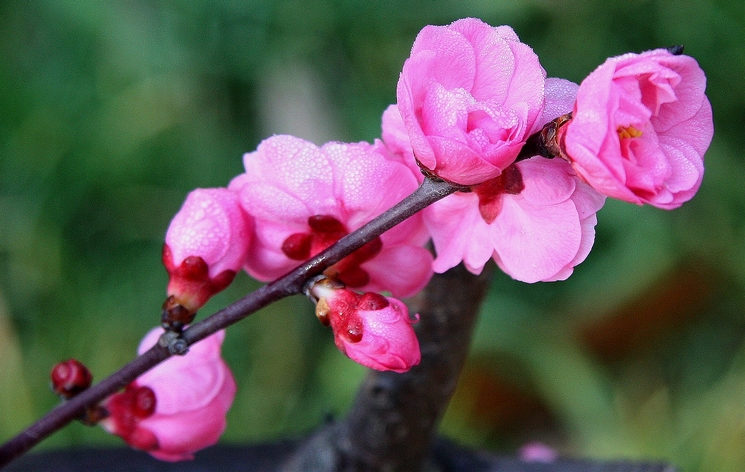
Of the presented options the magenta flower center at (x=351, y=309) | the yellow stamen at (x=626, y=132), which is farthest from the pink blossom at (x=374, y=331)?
the yellow stamen at (x=626, y=132)

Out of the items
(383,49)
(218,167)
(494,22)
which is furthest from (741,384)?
(218,167)

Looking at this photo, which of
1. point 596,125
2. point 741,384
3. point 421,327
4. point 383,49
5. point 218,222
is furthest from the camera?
point 383,49

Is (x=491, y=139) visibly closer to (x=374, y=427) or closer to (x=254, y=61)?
(x=374, y=427)

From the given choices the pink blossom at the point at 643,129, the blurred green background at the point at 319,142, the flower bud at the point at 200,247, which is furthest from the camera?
the blurred green background at the point at 319,142

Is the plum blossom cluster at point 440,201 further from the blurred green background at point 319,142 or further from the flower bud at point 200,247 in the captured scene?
the blurred green background at point 319,142

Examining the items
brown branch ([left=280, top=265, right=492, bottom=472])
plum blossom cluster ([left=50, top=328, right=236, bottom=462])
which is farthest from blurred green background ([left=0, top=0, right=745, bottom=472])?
plum blossom cluster ([left=50, top=328, right=236, bottom=462])

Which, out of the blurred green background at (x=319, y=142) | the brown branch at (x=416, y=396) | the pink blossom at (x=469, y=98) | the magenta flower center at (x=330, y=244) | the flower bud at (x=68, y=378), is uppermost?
the pink blossom at (x=469, y=98)

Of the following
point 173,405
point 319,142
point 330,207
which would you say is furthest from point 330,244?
point 319,142

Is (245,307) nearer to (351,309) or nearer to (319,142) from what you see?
(351,309)
